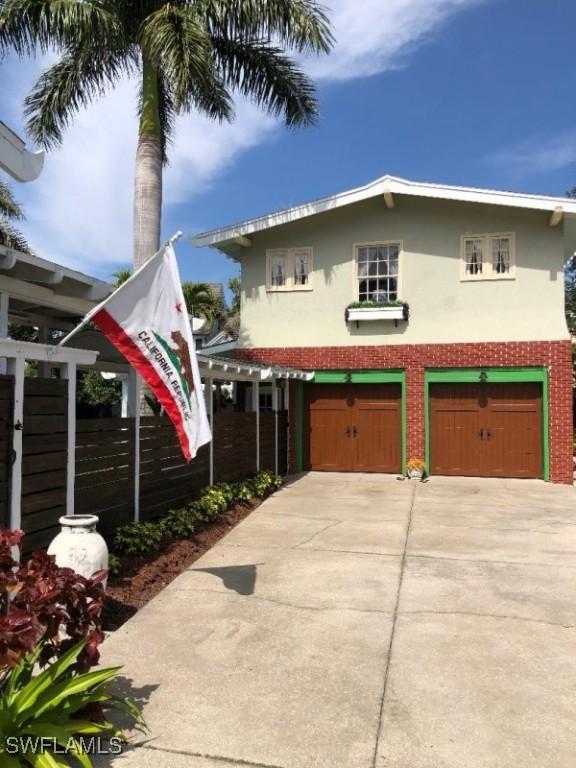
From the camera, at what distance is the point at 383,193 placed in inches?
535

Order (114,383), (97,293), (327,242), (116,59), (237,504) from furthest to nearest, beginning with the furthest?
(114,383) → (327,242) → (116,59) → (237,504) → (97,293)

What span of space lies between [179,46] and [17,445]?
28.4 ft

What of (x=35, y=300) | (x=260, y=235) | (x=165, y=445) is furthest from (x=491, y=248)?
(x=35, y=300)

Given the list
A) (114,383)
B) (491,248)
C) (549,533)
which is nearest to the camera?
(549,533)

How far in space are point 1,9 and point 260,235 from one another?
707 cm

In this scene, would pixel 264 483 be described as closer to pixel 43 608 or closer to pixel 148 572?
pixel 148 572

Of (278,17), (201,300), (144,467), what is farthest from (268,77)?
(201,300)

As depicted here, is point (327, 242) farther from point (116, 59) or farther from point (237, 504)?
point (237, 504)

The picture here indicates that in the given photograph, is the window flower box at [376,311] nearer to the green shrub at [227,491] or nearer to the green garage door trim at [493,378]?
the green garage door trim at [493,378]

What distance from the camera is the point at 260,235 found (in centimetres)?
1497

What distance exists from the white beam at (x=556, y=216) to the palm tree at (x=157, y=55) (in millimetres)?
5949

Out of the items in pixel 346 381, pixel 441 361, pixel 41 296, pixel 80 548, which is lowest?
pixel 80 548

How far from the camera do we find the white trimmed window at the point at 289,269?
1471 cm

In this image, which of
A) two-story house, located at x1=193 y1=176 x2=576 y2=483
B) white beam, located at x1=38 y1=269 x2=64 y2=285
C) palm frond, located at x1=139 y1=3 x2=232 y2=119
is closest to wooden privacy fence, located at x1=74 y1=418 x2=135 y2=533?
white beam, located at x1=38 y1=269 x2=64 y2=285
